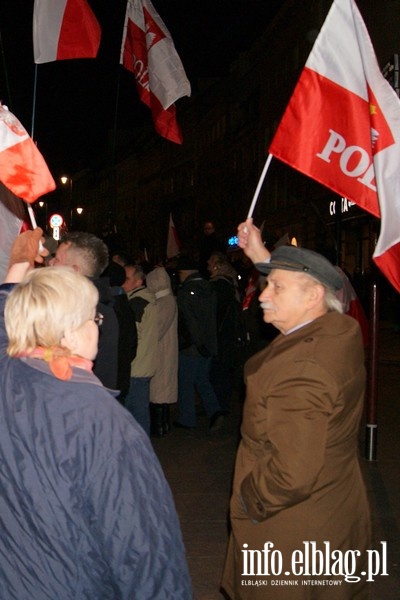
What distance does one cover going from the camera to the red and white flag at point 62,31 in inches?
315

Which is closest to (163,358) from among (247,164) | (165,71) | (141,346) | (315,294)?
(141,346)

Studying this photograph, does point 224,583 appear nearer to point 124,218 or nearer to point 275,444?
point 275,444

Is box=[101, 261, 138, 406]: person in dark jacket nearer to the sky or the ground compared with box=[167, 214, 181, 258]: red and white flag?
nearer to the sky

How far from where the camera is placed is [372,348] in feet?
25.7

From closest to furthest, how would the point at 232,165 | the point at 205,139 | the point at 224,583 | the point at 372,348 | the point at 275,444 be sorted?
the point at 275,444, the point at 224,583, the point at 372,348, the point at 232,165, the point at 205,139

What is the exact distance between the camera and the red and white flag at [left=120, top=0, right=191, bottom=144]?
32.7ft

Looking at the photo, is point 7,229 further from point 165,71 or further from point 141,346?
point 165,71

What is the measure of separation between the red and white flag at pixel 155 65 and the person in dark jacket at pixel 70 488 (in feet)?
25.3

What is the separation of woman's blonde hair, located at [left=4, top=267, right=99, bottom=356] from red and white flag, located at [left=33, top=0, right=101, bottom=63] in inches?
237

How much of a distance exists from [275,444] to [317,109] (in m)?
2.39

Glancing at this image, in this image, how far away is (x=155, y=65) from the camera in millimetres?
10195

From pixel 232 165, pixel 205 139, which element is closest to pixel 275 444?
pixel 232 165

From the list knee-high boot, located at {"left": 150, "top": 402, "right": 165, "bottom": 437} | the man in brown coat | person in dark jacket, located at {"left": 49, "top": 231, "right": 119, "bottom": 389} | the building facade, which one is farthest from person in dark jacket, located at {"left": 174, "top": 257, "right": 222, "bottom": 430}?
the man in brown coat

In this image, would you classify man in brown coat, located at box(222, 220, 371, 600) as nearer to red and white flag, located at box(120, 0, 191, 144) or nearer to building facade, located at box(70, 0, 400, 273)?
building facade, located at box(70, 0, 400, 273)
